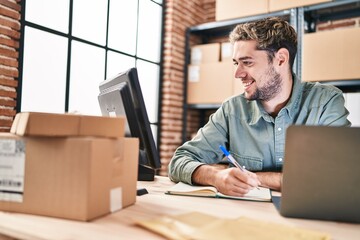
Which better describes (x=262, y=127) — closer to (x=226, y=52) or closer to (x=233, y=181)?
(x=233, y=181)

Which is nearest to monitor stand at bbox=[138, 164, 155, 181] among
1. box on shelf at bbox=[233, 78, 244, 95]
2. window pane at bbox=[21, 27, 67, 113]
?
window pane at bbox=[21, 27, 67, 113]

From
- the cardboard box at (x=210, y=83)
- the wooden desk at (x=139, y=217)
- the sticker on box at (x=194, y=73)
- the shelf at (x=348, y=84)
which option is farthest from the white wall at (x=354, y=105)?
the wooden desk at (x=139, y=217)

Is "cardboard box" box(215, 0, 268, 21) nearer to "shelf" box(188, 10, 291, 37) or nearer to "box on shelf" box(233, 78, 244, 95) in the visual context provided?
"shelf" box(188, 10, 291, 37)

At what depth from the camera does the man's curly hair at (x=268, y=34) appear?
167cm

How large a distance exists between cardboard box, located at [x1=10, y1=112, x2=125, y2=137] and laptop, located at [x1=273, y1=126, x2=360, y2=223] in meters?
0.42

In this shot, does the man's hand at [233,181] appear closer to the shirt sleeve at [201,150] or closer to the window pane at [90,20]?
the shirt sleeve at [201,150]

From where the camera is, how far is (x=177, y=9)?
3.94 meters

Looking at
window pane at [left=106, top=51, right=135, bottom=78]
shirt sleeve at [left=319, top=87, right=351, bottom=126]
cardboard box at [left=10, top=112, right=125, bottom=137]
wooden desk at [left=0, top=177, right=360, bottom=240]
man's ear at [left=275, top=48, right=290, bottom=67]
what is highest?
window pane at [left=106, top=51, right=135, bottom=78]

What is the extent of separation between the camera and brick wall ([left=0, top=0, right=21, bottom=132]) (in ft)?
7.43

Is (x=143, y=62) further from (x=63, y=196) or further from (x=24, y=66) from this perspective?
(x=63, y=196)

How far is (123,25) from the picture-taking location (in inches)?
134

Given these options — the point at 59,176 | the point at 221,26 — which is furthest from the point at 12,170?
the point at 221,26

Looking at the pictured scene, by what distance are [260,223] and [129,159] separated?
1.18 feet

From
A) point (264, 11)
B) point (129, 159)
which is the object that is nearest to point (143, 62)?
point (264, 11)
